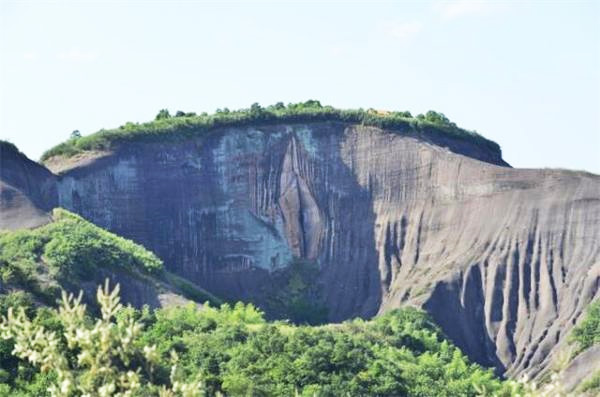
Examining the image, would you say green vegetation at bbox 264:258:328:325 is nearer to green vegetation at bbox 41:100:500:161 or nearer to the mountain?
the mountain

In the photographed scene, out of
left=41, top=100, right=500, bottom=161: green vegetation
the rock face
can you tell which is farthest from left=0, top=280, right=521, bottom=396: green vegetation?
left=41, top=100, right=500, bottom=161: green vegetation

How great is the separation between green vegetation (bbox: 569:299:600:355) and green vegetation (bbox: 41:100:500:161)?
20291 millimetres

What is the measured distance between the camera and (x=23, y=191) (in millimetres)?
84375

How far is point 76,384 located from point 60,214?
69.4 m

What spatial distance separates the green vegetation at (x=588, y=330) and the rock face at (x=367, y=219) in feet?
8.69

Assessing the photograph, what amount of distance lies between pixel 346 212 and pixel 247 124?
8437 millimetres

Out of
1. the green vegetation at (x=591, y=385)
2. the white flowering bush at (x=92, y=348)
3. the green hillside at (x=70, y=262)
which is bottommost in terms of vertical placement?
the green vegetation at (x=591, y=385)

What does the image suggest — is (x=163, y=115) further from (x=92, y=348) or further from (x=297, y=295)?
(x=92, y=348)

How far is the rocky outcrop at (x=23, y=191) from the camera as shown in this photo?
79.2 metres

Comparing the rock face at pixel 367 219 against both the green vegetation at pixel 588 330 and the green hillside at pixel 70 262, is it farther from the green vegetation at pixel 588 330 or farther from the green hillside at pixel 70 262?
the green hillside at pixel 70 262

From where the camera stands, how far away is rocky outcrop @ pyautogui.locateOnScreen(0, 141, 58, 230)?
260 feet

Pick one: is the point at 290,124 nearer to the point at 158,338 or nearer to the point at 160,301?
the point at 160,301

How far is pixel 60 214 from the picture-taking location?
8056 centimetres

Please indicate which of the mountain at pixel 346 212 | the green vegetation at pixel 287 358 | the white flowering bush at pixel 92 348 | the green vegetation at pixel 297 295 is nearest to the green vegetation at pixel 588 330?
the mountain at pixel 346 212
